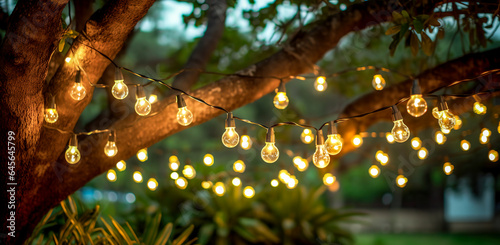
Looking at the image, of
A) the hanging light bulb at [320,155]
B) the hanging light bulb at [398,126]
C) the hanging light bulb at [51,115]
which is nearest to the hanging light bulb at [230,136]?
the hanging light bulb at [320,155]

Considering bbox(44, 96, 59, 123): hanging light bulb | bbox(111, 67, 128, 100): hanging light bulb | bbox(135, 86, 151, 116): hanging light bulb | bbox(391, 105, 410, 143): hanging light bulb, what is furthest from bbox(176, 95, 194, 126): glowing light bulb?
bbox(391, 105, 410, 143): hanging light bulb

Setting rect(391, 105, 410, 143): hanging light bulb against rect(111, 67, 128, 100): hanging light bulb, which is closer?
rect(391, 105, 410, 143): hanging light bulb

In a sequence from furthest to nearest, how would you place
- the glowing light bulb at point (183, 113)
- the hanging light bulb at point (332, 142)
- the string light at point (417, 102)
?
the glowing light bulb at point (183, 113) < the hanging light bulb at point (332, 142) < the string light at point (417, 102)

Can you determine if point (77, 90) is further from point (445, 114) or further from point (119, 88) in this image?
point (445, 114)

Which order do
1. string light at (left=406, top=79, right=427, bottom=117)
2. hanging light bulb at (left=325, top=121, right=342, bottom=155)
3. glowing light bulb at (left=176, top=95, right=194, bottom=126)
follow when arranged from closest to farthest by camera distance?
string light at (left=406, top=79, right=427, bottom=117), hanging light bulb at (left=325, top=121, right=342, bottom=155), glowing light bulb at (left=176, top=95, right=194, bottom=126)

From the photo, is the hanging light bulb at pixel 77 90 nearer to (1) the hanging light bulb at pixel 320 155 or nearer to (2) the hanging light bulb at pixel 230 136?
(2) the hanging light bulb at pixel 230 136

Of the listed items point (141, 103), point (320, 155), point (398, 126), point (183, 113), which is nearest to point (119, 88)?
point (141, 103)

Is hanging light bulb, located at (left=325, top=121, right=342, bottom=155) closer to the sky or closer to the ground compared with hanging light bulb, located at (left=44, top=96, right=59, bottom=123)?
closer to the ground

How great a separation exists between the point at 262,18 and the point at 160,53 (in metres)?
7.10

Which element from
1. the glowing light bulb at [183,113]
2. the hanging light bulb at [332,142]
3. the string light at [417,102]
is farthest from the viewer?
the glowing light bulb at [183,113]

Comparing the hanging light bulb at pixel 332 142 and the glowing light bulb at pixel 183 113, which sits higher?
the glowing light bulb at pixel 183 113

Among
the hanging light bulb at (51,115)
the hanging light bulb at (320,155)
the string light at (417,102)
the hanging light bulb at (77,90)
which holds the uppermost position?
the hanging light bulb at (77,90)

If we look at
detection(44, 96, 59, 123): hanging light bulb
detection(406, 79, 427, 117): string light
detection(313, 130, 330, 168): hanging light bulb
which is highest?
detection(406, 79, 427, 117): string light

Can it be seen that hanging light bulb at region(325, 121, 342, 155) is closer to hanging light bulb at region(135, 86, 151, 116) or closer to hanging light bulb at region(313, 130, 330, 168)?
hanging light bulb at region(313, 130, 330, 168)
